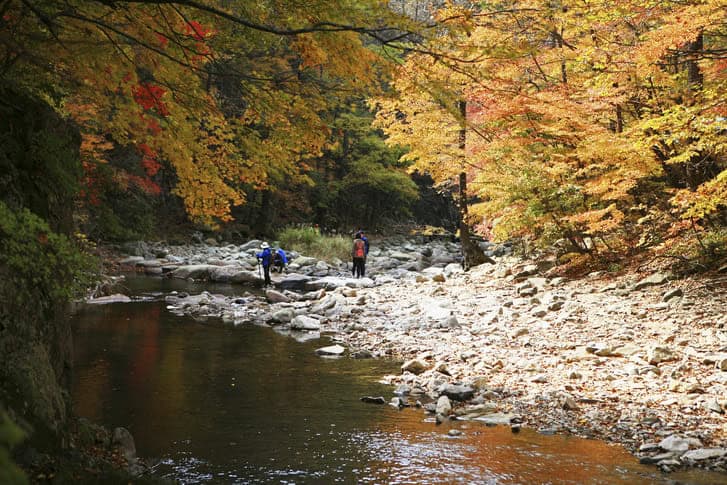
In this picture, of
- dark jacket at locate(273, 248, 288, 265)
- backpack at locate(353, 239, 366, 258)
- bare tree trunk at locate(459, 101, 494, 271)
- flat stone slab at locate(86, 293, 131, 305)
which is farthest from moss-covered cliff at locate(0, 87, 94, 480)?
dark jacket at locate(273, 248, 288, 265)

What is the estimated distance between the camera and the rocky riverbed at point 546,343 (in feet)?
18.3

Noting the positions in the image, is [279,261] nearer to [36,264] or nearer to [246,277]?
[246,277]

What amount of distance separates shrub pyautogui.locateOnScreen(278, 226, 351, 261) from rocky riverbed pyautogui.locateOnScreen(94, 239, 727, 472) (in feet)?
30.4

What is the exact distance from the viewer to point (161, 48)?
5062 mm

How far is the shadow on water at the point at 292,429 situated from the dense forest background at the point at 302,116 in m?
1.54

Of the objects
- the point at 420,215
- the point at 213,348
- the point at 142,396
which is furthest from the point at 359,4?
the point at 420,215

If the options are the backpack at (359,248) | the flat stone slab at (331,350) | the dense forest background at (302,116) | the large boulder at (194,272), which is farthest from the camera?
the large boulder at (194,272)

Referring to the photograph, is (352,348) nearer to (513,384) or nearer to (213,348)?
(213,348)

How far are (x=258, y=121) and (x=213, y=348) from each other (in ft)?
16.0

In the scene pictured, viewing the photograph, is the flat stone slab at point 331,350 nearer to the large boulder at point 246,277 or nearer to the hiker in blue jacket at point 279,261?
the large boulder at point 246,277

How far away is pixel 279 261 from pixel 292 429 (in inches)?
576

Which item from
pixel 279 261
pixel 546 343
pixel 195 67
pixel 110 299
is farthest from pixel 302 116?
pixel 279 261

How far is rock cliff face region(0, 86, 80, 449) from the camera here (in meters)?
3.27

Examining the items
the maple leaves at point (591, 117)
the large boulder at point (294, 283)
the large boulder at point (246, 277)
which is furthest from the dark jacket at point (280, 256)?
the maple leaves at point (591, 117)
